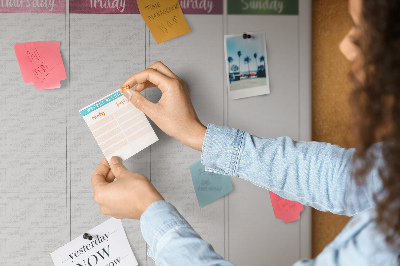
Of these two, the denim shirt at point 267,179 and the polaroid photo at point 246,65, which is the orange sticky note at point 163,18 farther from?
the denim shirt at point 267,179

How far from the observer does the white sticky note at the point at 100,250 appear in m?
0.95

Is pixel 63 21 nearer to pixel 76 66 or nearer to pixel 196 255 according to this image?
pixel 76 66

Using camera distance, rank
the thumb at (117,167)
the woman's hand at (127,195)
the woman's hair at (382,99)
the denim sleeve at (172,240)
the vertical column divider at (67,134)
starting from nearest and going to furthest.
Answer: the woman's hair at (382,99)
the denim sleeve at (172,240)
the woman's hand at (127,195)
the thumb at (117,167)
the vertical column divider at (67,134)

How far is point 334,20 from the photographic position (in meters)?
1.03

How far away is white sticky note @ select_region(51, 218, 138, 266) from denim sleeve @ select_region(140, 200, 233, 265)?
0.38 metres

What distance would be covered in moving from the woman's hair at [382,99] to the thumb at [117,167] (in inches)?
19.2

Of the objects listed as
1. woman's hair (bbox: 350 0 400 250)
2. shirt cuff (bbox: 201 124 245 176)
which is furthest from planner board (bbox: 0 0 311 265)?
woman's hair (bbox: 350 0 400 250)

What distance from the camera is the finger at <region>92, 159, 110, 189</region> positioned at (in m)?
0.84

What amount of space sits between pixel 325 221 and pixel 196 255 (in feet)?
2.20

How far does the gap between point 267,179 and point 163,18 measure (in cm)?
48

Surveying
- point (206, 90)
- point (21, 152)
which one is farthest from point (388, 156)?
point (21, 152)

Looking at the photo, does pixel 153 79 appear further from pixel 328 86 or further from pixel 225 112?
pixel 328 86

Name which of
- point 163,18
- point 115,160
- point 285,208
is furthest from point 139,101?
point 285,208

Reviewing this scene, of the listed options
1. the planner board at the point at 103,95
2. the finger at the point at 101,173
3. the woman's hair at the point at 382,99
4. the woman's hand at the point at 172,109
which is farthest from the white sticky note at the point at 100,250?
the woman's hair at the point at 382,99
